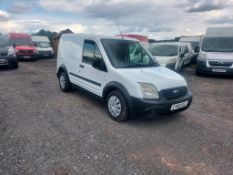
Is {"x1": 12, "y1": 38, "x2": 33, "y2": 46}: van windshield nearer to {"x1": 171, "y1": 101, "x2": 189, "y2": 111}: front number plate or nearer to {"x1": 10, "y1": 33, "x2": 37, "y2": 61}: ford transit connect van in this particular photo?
{"x1": 10, "y1": 33, "x2": 37, "y2": 61}: ford transit connect van

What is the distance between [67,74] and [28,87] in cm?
221

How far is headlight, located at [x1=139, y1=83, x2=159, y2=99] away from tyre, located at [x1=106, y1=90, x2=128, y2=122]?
51 centimetres

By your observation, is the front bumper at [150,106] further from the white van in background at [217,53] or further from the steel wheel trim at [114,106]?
the white van in background at [217,53]

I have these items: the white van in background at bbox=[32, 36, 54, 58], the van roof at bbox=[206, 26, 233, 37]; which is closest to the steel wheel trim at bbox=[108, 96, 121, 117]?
the van roof at bbox=[206, 26, 233, 37]

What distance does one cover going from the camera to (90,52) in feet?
22.1

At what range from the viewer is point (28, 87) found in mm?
9414

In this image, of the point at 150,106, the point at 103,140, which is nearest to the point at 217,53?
the point at 150,106

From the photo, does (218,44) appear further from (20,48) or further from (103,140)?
(20,48)

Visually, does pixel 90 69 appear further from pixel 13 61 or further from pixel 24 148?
pixel 13 61

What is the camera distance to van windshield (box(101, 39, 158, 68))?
6.11 m

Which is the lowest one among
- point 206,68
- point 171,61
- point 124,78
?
point 206,68

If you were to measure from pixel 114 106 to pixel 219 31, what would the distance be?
1049 cm

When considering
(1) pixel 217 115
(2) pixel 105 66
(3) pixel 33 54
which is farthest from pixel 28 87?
(3) pixel 33 54

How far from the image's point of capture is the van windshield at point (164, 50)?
12634mm
